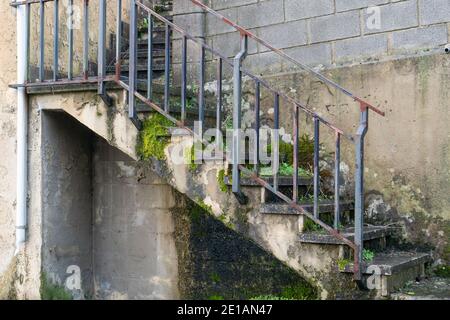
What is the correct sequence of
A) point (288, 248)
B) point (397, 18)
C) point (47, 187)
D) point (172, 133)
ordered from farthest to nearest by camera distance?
point (47, 187) → point (397, 18) → point (172, 133) → point (288, 248)

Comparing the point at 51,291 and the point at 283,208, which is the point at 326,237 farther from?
the point at 51,291

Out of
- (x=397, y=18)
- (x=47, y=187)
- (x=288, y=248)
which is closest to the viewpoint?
(x=288, y=248)

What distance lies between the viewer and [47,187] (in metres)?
5.52

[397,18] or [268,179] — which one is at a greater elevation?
[397,18]

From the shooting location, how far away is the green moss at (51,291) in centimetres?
545

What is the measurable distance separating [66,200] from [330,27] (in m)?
3.03

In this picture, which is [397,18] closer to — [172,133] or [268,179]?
[268,179]

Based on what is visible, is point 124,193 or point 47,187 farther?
point 124,193

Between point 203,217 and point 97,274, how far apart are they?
4.62ft

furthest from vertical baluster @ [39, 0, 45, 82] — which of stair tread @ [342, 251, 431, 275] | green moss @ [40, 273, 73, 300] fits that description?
stair tread @ [342, 251, 431, 275]

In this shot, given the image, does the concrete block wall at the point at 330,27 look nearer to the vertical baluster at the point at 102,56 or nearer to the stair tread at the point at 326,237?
the vertical baluster at the point at 102,56

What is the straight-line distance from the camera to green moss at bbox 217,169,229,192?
4.30m

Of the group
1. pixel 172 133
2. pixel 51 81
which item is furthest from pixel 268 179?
pixel 51 81

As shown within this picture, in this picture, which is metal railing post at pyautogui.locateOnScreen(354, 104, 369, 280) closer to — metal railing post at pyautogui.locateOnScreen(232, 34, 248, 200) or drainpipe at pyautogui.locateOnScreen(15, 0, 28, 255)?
metal railing post at pyautogui.locateOnScreen(232, 34, 248, 200)
